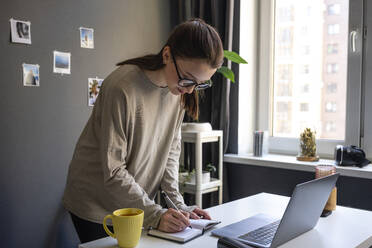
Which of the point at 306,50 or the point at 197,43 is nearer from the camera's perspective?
the point at 197,43

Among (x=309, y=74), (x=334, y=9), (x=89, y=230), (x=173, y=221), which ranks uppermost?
(x=334, y=9)

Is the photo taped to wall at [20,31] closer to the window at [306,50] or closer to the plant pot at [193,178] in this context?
the plant pot at [193,178]

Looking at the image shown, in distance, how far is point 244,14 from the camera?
2.78 metres

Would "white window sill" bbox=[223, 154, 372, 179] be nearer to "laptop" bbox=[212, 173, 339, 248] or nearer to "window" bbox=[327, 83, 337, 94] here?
"window" bbox=[327, 83, 337, 94]

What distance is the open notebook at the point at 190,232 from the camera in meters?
1.20

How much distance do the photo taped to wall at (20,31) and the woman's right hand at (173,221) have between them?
141 centimetres

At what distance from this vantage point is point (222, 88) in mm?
2691

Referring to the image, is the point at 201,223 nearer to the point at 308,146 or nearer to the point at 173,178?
the point at 173,178

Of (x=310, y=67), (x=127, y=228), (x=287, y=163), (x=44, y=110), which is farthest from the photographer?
(x=310, y=67)

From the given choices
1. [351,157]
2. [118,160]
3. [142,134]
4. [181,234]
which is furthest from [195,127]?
[181,234]

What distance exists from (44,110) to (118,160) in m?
1.10

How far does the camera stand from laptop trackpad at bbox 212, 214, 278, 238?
4.08ft

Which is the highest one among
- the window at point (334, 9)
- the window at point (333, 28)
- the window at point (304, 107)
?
the window at point (334, 9)

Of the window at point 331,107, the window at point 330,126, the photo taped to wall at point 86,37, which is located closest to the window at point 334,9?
the window at point 331,107
